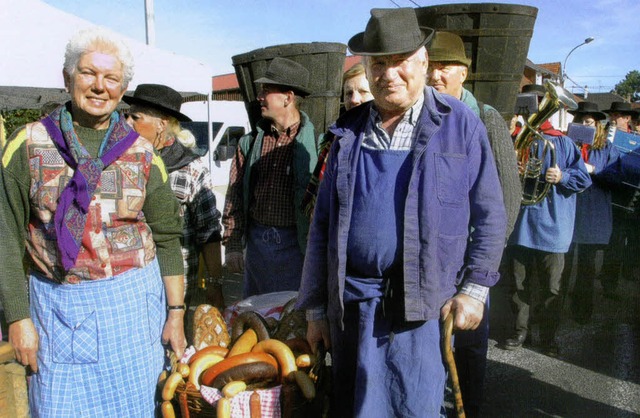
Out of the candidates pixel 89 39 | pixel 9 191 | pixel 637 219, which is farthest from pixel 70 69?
pixel 637 219

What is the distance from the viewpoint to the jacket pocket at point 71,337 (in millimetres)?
2271

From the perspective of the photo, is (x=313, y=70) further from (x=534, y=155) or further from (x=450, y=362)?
(x=450, y=362)

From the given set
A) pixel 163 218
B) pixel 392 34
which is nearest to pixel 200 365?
pixel 163 218

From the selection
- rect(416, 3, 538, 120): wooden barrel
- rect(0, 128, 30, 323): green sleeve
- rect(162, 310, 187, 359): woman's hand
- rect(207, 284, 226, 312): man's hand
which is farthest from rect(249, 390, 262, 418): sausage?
rect(416, 3, 538, 120): wooden barrel

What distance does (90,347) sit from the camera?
230cm

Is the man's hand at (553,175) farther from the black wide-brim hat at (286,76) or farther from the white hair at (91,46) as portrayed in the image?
the white hair at (91,46)

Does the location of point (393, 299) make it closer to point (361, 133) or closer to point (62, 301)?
point (361, 133)

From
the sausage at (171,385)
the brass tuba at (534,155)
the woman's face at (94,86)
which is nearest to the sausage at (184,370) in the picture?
the sausage at (171,385)

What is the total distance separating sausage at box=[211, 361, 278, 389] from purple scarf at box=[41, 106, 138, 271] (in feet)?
2.48

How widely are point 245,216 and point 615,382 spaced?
9.83ft

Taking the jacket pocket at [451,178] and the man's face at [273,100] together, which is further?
the man's face at [273,100]

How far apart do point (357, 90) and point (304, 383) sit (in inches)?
79.5

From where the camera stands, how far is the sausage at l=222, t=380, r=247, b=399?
2.24m

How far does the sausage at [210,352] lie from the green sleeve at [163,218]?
1.24 ft
